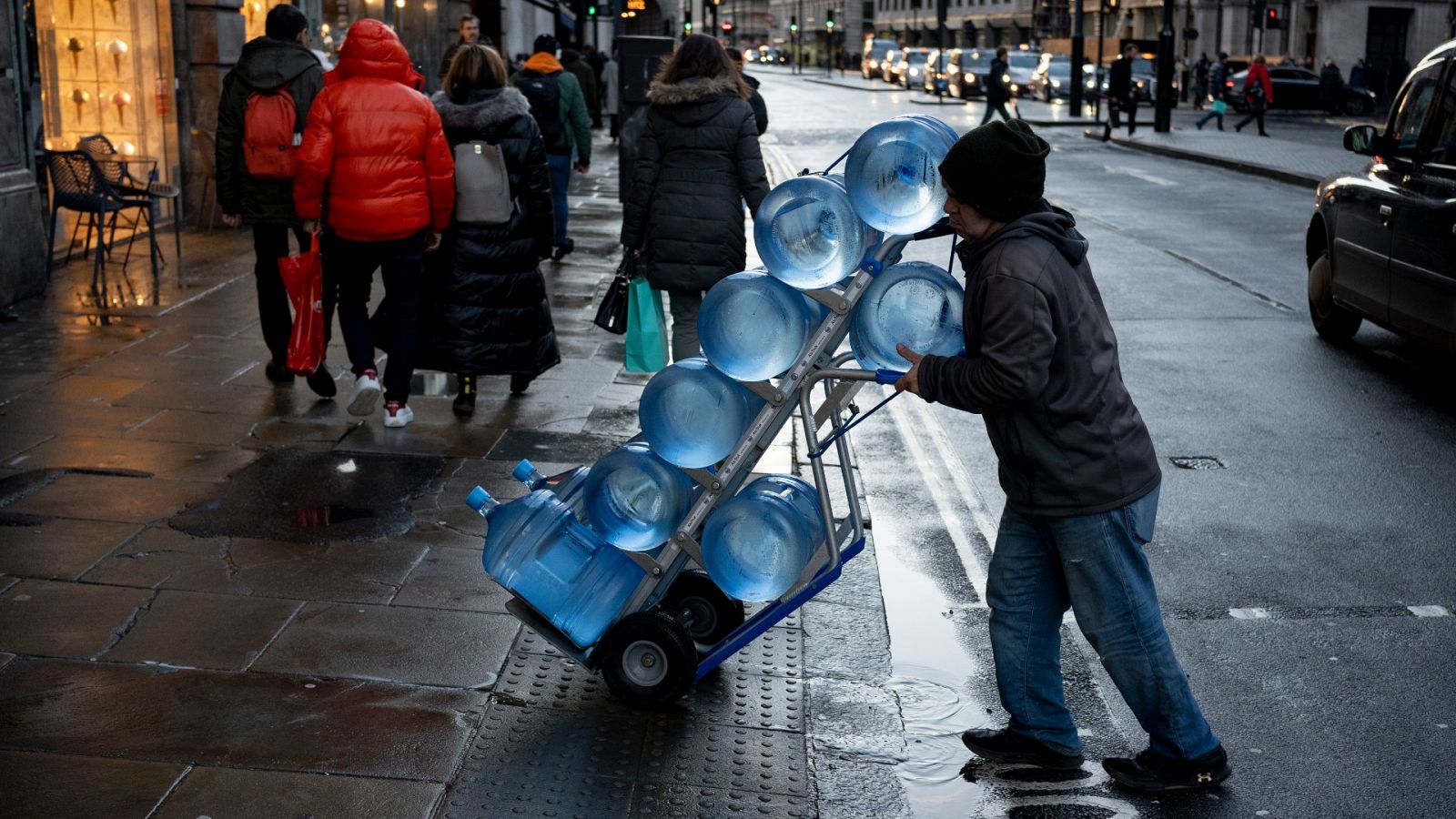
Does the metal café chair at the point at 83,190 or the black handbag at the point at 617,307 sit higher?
the metal café chair at the point at 83,190

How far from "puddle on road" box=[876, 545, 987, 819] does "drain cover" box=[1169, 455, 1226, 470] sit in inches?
85.5

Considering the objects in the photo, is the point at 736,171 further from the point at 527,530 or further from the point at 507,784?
the point at 507,784

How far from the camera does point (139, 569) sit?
220 inches

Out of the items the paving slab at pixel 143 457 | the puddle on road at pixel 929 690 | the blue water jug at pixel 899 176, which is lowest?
the puddle on road at pixel 929 690

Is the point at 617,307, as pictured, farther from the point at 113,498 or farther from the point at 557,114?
the point at 557,114

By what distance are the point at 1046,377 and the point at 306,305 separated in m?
4.82

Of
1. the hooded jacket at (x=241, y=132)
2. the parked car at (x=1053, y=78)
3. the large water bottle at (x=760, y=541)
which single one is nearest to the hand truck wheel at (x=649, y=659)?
the large water bottle at (x=760, y=541)

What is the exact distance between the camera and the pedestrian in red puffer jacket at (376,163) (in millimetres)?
7305

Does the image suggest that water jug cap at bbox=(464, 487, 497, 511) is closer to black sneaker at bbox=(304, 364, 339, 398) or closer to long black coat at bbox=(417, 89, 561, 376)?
long black coat at bbox=(417, 89, 561, 376)

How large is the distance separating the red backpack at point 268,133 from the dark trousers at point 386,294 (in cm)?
84

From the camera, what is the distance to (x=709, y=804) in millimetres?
4027

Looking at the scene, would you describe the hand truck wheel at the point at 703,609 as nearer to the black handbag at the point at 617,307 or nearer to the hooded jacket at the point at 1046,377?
the hooded jacket at the point at 1046,377

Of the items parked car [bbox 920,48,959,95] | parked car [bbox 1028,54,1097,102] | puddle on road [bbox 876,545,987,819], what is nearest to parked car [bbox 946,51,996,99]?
parked car [bbox 920,48,959,95]

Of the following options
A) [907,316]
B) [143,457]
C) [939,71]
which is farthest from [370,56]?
[939,71]
